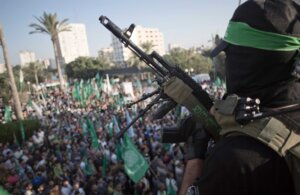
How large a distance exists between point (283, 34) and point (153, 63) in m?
2.04

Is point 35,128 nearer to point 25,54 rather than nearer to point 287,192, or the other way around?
point 287,192

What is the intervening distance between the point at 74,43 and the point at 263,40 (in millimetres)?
160856

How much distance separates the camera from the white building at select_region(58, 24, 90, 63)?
148462 mm

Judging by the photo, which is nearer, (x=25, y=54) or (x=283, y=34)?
(x=283, y=34)

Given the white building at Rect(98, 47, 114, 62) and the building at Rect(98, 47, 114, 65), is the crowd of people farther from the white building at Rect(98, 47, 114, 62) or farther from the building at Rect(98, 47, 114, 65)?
the white building at Rect(98, 47, 114, 62)

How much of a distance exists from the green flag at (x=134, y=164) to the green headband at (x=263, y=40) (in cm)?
622

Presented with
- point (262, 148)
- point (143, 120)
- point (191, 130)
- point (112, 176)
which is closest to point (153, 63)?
point (191, 130)

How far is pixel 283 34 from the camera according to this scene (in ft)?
3.48

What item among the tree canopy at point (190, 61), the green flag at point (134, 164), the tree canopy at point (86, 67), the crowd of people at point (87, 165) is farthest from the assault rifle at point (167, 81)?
the tree canopy at point (86, 67)

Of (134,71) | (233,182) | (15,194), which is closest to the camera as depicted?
(233,182)

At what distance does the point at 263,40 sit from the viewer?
3.54 feet

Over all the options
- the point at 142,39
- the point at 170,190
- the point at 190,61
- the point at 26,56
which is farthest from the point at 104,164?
the point at 26,56

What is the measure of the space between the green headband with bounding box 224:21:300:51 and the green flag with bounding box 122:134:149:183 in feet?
20.4

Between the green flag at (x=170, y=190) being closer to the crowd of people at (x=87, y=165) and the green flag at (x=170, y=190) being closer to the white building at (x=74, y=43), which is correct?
the crowd of people at (x=87, y=165)
